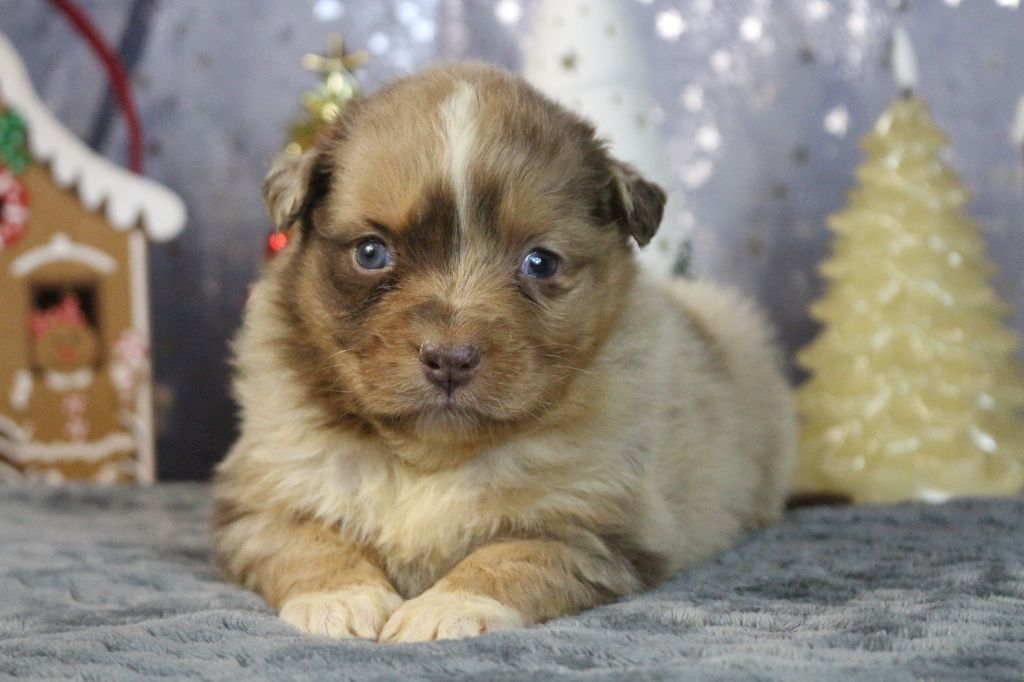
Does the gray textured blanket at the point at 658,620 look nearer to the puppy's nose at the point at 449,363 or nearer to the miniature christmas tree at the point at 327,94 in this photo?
the puppy's nose at the point at 449,363

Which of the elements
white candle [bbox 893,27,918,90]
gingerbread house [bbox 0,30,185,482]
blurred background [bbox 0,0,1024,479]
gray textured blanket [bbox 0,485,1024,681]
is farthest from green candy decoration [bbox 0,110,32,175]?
white candle [bbox 893,27,918,90]

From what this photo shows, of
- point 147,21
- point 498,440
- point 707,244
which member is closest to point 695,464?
point 498,440

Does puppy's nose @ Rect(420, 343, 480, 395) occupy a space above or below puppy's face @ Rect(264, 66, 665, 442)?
below

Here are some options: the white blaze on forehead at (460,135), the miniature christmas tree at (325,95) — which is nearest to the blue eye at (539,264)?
the white blaze on forehead at (460,135)

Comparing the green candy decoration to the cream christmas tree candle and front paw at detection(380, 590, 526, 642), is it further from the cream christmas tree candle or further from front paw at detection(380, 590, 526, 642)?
the cream christmas tree candle

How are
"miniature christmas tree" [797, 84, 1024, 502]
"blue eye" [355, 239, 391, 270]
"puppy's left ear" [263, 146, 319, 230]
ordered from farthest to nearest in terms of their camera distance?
"miniature christmas tree" [797, 84, 1024, 502] < "puppy's left ear" [263, 146, 319, 230] < "blue eye" [355, 239, 391, 270]

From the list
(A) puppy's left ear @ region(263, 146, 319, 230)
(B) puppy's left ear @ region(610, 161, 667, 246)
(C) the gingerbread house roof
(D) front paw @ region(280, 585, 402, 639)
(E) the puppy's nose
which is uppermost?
(C) the gingerbread house roof

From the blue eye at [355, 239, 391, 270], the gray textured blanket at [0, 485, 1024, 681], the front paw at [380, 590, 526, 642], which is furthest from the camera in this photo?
the blue eye at [355, 239, 391, 270]
